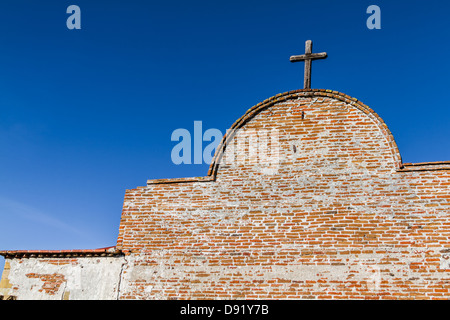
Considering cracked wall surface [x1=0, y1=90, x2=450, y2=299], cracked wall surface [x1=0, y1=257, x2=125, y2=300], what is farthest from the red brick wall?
cracked wall surface [x1=0, y1=257, x2=125, y2=300]

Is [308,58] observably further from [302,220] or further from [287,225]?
[287,225]

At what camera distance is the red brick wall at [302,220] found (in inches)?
296

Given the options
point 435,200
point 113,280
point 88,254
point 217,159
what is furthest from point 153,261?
point 435,200

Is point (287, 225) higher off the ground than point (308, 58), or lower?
lower

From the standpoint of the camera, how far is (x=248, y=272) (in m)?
7.91

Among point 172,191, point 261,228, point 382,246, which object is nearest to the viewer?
point 382,246

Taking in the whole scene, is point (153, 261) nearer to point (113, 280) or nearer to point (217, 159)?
point (113, 280)

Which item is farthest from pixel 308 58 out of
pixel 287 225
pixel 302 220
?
pixel 287 225

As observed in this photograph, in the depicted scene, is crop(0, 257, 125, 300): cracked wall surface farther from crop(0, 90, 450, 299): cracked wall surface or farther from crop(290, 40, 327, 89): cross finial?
crop(290, 40, 327, 89): cross finial

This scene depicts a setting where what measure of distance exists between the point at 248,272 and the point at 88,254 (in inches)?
140

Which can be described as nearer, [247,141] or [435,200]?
[435,200]

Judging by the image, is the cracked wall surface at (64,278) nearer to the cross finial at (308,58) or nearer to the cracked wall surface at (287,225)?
the cracked wall surface at (287,225)

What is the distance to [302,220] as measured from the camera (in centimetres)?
810

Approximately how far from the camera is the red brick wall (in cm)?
751
